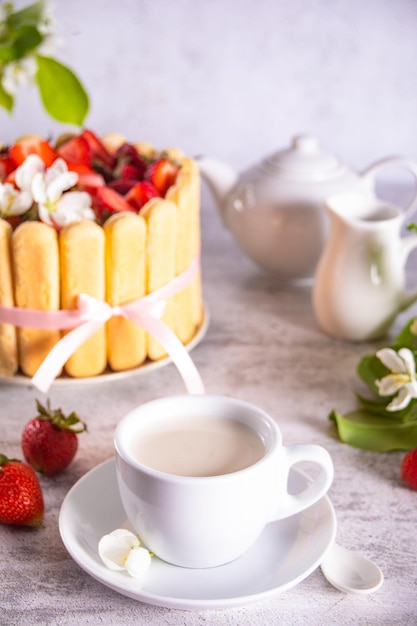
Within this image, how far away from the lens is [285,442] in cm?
90

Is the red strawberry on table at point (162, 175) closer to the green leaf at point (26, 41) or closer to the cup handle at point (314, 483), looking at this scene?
the green leaf at point (26, 41)

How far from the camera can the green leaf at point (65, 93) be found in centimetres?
104

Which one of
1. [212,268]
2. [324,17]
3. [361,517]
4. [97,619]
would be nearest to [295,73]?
[324,17]

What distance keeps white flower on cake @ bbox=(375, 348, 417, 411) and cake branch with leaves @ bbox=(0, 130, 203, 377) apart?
0.87 ft

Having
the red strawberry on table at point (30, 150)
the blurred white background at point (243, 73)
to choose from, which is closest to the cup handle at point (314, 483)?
the red strawberry on table at point (30, 150)

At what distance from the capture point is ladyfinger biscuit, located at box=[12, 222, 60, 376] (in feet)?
3.02

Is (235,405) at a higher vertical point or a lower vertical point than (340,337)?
higher

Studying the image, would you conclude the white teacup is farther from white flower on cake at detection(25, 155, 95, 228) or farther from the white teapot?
the white teapot

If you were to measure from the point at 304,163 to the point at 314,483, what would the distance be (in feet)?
1.98

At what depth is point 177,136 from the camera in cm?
172

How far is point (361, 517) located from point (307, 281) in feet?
1.83

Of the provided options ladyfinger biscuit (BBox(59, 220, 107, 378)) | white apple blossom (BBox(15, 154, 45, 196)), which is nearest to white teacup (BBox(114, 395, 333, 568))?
ladyfinger biscuit (BBox(59, 220, 107, 378))

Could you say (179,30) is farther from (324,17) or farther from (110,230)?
(110,230)

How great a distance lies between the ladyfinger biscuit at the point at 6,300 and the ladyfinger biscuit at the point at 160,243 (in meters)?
0.15
